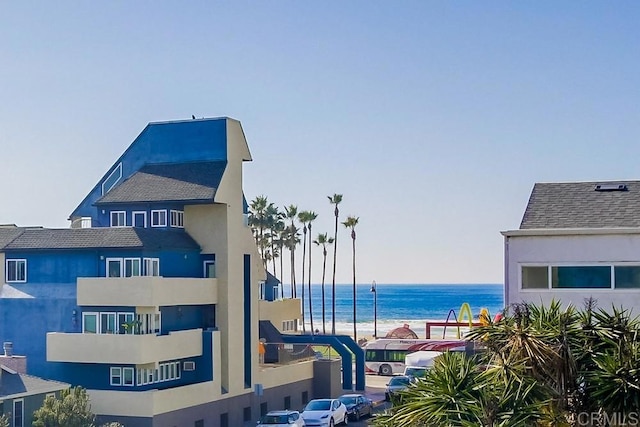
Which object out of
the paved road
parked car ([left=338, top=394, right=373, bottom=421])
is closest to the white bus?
the paved road

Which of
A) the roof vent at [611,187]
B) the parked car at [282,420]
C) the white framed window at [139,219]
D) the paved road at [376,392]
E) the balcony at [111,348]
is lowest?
the paved road at [376,392]

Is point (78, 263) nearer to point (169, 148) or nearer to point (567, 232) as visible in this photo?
point (169, 148)

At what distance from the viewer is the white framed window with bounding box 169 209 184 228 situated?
4878cm

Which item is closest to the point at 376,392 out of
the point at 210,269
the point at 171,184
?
the point at 210,269

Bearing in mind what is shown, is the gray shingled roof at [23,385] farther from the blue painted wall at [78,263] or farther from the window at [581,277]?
the window at [581,277]

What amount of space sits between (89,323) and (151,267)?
365 centimetres

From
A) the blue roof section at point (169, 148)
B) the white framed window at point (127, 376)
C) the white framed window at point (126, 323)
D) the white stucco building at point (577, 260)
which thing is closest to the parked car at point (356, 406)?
the white framed window at point (127, 376)

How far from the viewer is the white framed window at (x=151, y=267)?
45.5m

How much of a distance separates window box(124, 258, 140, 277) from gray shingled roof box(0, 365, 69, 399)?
18.4 ft

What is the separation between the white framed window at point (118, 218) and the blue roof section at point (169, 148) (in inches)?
48.4

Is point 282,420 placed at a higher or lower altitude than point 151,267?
lower

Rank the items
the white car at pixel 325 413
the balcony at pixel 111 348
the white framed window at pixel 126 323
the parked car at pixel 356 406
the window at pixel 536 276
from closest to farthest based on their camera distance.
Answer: the window at pixel 536 276 → the balcony at pixel 111 348 → the white framed window at pixel 126 323 → the white car at pixel 325 413 → the parked car at pixel 356 406

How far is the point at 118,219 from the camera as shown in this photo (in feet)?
162

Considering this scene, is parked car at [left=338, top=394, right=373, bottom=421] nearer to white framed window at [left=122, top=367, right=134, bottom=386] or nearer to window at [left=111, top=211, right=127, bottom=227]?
white framed window at [left=122, top=367, right=134, bottom=386]
